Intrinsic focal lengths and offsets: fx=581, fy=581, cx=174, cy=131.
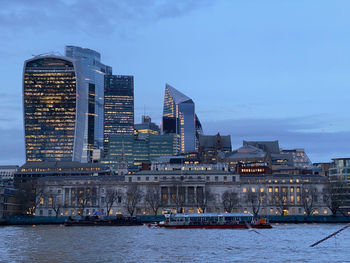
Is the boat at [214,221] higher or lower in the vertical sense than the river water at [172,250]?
higher

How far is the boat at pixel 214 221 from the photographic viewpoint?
17326cm

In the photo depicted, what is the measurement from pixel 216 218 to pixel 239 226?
27.2ft

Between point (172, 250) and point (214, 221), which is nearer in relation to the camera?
point (172, 250)

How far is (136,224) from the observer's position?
652 feet

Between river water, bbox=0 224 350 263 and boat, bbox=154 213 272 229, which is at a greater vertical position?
boat, bbox=154 213 272 229

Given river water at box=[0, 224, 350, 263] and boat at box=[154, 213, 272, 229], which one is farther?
boat at box=[154, 213, 272, 229]

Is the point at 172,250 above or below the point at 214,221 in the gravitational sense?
below

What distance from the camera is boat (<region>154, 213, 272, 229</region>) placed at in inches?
6821

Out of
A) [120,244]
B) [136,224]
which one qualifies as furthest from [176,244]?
[136,224]

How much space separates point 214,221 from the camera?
177m

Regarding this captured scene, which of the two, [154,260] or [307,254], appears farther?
[307,254]

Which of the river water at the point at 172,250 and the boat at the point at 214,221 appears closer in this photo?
the river water at the point at 172,250

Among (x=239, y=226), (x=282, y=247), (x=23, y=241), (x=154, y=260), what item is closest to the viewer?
(x=154, y=260)

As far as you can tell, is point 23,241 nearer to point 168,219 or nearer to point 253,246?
point 253,246
